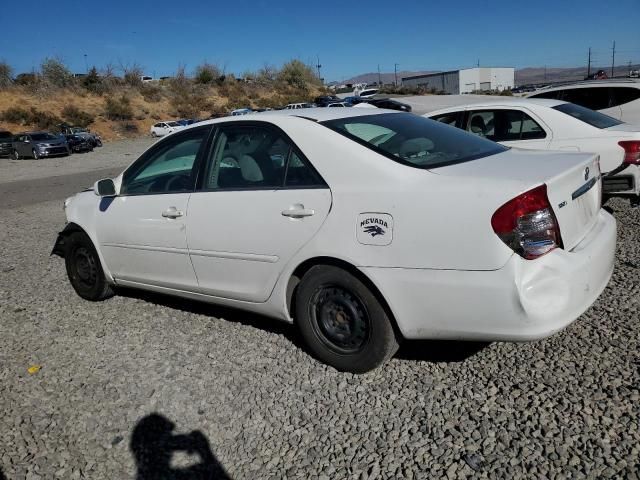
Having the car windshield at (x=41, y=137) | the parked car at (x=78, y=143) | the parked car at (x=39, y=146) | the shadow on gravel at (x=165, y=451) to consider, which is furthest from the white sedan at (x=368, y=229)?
the parked car at (x=78, y=143)

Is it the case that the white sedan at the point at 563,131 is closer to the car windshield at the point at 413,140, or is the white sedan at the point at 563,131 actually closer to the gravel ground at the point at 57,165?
the car windshield at the point at 413,140

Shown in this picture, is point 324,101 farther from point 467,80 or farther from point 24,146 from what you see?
point 467,80

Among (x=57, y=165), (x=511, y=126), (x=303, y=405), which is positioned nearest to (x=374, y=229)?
(x=303, y=405)

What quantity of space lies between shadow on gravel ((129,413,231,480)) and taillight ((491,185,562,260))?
1.71 m

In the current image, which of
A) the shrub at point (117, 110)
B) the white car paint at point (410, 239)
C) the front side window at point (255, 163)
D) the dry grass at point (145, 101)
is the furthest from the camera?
the shrub at point (117, 110)

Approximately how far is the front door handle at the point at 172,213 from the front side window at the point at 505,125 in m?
4.55

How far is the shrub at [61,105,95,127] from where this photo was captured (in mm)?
44094

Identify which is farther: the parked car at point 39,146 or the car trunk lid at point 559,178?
the parked car at point 39,146

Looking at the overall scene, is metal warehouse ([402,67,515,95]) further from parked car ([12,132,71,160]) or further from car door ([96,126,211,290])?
car door ([96,126,211,290])

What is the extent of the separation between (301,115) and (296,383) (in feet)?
5.58

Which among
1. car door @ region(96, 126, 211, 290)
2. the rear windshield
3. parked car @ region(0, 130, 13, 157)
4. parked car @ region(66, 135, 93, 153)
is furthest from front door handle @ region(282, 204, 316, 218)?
parked car @ region(0, 130, 13, 157)

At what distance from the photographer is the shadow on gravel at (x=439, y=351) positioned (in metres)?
3.44

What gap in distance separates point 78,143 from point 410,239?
3126 centimetres

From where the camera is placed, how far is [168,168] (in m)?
4.34
